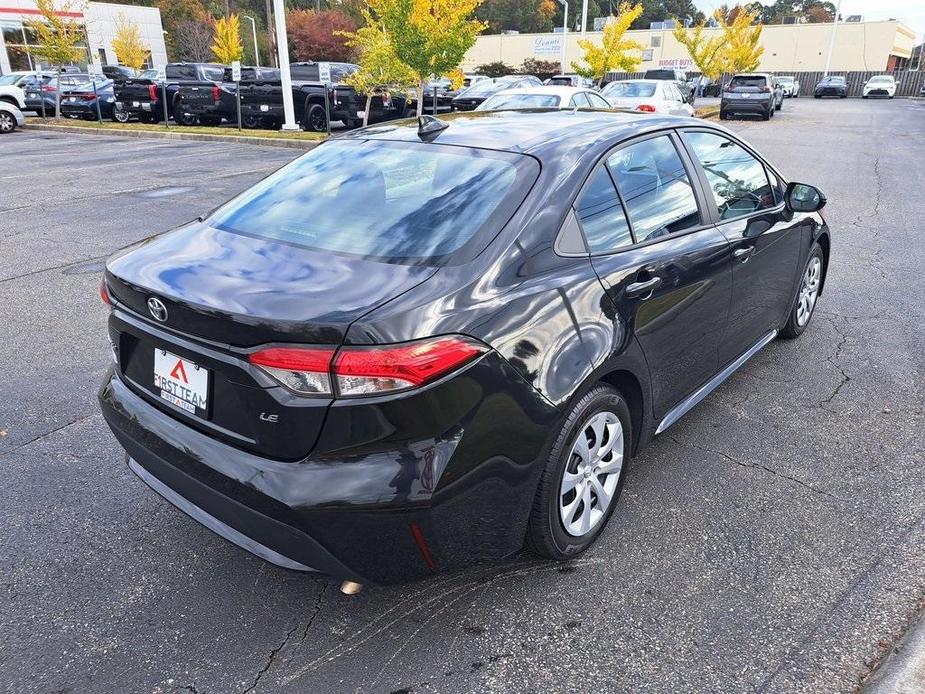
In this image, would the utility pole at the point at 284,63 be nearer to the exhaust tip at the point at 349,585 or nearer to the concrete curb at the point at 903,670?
the exhaust tip at the point at 349,585

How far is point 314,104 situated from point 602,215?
1799 cm

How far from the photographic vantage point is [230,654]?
2324 millimetres

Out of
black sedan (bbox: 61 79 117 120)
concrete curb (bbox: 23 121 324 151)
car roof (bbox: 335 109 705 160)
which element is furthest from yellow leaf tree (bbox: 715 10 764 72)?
car roof (bbox: 335 109 705 160)

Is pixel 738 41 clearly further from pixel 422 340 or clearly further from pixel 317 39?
pixel 422 340

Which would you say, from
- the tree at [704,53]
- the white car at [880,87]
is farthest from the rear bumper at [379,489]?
the white car at [880,87]

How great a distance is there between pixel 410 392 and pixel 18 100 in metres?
24.4

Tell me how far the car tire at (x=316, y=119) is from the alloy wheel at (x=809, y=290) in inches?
640

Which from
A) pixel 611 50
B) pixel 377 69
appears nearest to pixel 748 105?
pixel 611 50

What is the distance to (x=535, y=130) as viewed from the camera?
3049 millimetres

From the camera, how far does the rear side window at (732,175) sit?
3.59 m

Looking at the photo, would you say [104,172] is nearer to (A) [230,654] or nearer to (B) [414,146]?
(B) [414,146]

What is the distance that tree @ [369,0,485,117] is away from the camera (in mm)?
14711

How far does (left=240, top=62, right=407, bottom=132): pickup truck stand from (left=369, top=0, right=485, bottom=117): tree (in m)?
3.10

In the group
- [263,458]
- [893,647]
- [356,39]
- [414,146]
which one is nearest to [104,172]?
[356,39]
